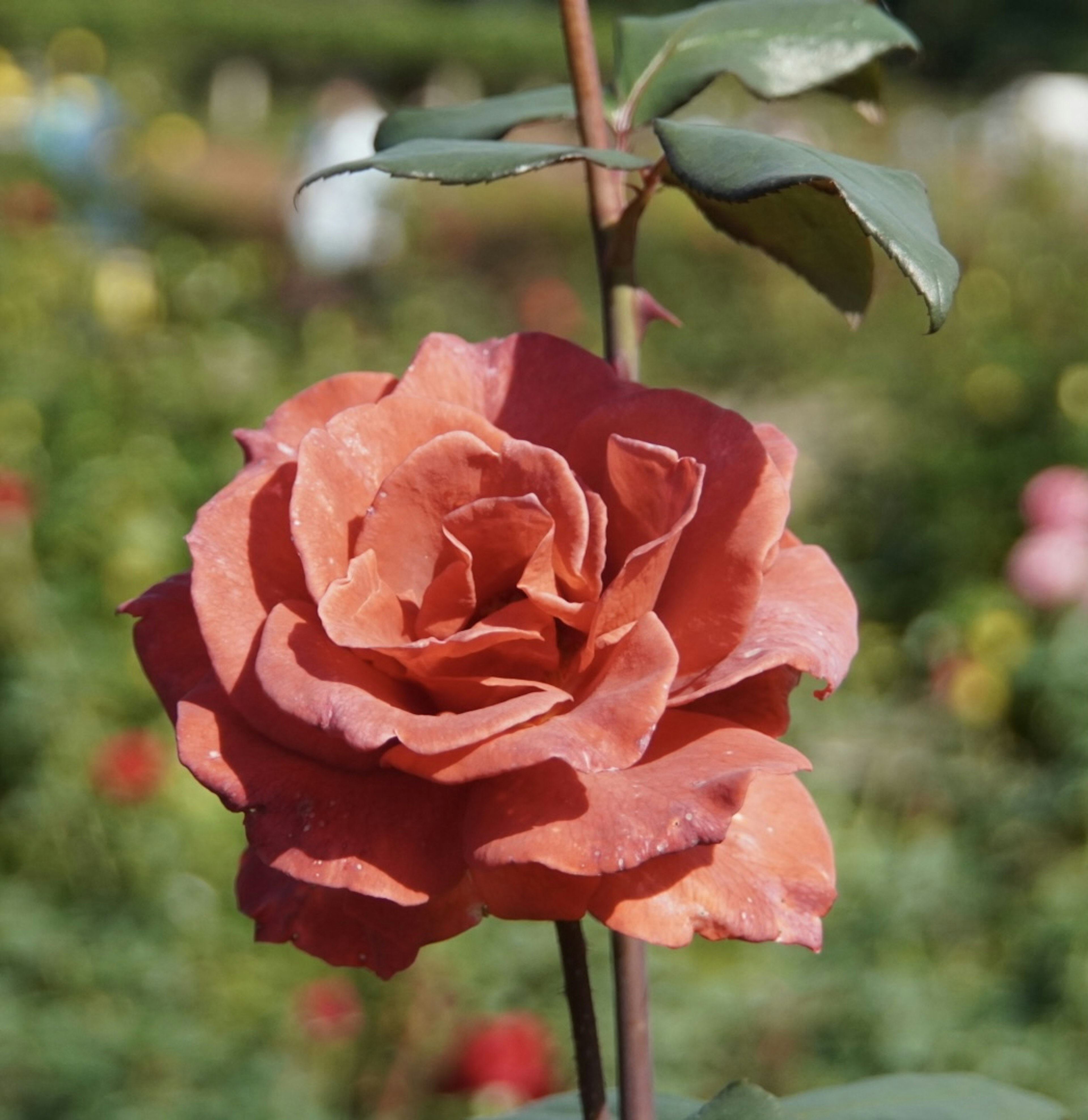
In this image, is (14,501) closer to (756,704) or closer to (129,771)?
(129,771)

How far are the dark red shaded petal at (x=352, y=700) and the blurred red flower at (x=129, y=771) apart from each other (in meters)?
1.38

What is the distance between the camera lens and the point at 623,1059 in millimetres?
434

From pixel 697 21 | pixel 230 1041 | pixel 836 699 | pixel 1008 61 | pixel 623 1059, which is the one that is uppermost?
pixel 697 21

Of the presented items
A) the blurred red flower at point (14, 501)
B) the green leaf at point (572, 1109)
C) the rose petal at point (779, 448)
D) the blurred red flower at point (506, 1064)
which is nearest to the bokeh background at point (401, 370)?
the blurred red flower at point (14, 501)

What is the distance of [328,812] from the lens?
14.9 inches

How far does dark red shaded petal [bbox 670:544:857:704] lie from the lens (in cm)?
38

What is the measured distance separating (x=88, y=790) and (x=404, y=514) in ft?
5.57

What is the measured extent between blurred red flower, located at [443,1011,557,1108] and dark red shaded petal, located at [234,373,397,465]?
39.5 inches

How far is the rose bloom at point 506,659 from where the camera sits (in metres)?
0.36

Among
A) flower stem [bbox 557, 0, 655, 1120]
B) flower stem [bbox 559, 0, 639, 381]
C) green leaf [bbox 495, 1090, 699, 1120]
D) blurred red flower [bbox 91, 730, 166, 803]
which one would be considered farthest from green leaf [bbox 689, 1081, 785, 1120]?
blurred red flower [bbox 91, 730, 166, 803]

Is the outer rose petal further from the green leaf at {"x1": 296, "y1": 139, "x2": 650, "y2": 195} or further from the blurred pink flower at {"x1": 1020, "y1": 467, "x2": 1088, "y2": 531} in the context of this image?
the blurred pink flower at {"x1": 1020, "y1": 467, "x2": 1088, "y2": 531}

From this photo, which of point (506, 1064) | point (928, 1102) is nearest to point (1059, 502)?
point (506, 1064)

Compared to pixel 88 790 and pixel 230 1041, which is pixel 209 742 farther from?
pixel 88 790

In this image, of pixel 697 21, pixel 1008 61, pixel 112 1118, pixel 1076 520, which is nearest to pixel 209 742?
pixel 697 21
